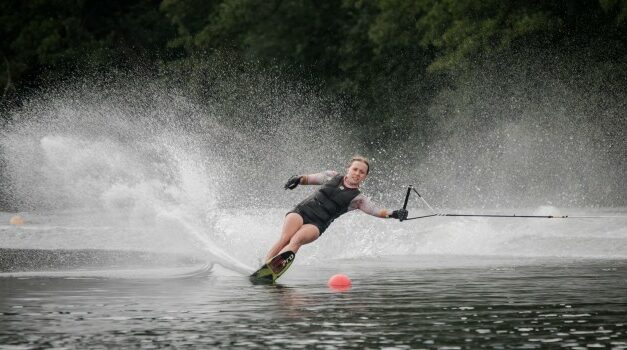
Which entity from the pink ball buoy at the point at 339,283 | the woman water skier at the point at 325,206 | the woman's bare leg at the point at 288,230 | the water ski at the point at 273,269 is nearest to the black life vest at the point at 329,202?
the woman water skier at the point at 325,206

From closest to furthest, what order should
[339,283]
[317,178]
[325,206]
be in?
[339,283] < [325,206] < [317,178]

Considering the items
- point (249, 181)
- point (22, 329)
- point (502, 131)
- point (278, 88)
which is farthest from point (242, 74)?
point (22, 329)

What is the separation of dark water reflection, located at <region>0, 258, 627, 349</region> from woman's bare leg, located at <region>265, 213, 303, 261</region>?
328mm

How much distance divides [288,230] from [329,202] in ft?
1.77

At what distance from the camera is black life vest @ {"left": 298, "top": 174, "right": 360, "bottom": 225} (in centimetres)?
1450

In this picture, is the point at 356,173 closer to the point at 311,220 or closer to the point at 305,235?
the point at 311,220

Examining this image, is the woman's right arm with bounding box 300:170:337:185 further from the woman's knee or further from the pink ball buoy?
the pink ball buoy

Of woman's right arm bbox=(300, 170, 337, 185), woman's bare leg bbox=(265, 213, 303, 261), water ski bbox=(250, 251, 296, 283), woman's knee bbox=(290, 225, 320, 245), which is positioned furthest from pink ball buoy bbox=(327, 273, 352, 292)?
woman's right arm bbox=(300, 170, 337, 185)

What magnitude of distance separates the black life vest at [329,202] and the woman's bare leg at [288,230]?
0.14m

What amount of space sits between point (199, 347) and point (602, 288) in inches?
192

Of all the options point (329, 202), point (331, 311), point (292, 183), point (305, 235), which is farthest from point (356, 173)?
point (331, 311)

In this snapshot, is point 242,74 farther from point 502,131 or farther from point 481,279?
point 481,279

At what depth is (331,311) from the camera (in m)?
10.5

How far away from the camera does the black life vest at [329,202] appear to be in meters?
14.5
